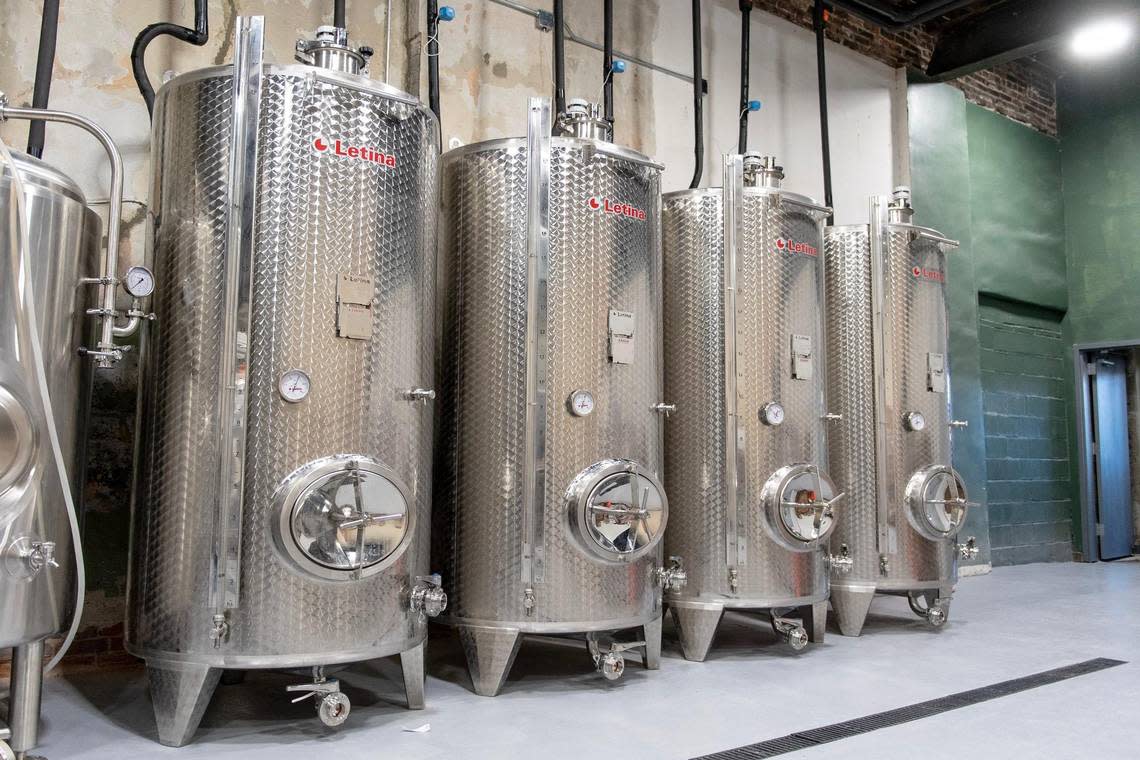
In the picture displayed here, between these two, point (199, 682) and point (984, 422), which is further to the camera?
point (984, 422)

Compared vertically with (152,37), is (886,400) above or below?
below

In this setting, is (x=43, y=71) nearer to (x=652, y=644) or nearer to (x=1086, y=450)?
(x=652, y=644)

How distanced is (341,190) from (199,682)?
64.3 inches

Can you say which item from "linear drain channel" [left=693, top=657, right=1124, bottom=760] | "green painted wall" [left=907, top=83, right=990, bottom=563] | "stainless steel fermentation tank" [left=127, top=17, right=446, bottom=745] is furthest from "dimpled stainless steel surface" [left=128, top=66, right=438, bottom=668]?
"green painted wall" [left=907, top=83, right=990, bottom=563]

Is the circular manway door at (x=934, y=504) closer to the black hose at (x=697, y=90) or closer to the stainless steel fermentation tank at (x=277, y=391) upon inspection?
the black hose at (x=697, y=90)

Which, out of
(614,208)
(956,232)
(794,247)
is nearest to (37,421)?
(614,208)

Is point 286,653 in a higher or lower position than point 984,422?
lower

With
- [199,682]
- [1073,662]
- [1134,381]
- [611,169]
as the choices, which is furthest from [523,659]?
[1134,381]

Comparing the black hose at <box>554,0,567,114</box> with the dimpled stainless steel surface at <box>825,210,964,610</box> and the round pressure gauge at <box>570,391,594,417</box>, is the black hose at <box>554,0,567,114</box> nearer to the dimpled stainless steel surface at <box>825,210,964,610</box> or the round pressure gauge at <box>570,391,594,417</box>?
the dimpled stainless steel surface at <box>825,210,964,610</box>

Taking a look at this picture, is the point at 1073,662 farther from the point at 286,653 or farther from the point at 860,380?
the point at 286,653

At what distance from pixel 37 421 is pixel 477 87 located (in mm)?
3136

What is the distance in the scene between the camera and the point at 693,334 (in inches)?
176

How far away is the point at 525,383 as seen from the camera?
3678 millimetres

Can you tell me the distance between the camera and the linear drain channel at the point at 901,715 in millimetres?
2879
